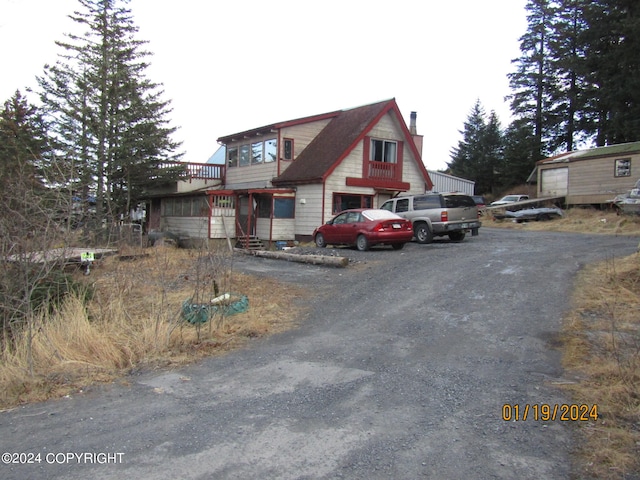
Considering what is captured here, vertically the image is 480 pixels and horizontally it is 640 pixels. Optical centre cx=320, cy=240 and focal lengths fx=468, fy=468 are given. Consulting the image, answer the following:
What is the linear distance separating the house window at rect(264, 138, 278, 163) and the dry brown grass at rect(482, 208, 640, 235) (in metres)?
13.5

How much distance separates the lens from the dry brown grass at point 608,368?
3353 millimetres

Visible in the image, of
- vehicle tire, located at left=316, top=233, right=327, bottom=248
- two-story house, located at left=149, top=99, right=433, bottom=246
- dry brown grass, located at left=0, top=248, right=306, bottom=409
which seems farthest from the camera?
two-story house, located at left=149, top=99, right=433, bottom=246

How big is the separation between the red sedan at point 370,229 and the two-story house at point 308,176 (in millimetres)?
3281

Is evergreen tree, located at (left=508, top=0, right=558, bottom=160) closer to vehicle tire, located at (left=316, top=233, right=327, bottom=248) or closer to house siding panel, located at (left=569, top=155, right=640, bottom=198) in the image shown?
house siding panel, located at (left=569, top=155, right=640, bottom=198)

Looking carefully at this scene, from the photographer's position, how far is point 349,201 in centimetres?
2169

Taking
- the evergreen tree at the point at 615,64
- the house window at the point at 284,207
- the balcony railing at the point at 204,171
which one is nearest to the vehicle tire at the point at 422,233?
the house window at the point at 284,207

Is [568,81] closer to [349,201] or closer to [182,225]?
[349,201]

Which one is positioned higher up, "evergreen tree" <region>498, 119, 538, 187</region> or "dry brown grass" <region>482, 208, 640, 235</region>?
"evergreen tree" <region>498, 119, 538, 187</region>

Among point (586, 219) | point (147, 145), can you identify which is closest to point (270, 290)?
point (147, 145)

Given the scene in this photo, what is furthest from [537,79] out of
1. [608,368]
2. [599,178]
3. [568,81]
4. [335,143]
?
[608,368]

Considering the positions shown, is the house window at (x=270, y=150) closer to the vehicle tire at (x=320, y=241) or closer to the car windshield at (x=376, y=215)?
the vehicle tire at (x=320, y=241)

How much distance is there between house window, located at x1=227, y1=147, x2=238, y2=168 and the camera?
25.8 meters

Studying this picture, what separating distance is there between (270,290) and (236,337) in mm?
3491

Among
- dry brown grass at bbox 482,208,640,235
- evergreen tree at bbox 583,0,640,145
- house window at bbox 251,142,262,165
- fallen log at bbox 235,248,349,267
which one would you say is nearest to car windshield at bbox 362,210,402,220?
fallen log at bbox 235,248,349,267
